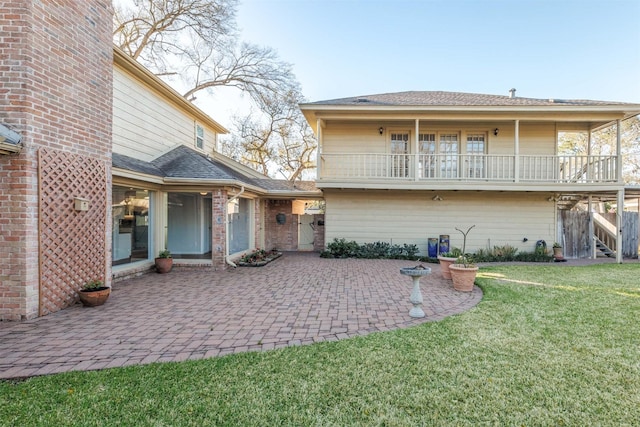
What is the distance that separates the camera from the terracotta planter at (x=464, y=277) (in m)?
6.04

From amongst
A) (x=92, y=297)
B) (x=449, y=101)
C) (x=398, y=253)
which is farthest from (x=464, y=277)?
(x=449, y=101)

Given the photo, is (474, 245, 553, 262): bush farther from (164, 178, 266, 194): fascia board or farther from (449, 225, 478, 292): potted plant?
(164, 178, 266, 194): fascia board

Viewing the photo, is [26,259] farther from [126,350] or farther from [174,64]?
[174,64]

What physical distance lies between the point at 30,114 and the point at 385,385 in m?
5.98

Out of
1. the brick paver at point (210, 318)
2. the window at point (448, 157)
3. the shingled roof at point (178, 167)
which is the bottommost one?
the brick paver at point (210, 318)

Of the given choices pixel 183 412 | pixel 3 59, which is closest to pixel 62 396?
pixel 183 412

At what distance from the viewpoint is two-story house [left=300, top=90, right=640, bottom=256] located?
10.4 metres

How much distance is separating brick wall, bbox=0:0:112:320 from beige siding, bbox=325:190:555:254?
7.93 metres

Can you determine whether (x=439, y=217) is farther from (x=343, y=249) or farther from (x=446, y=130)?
(x=343, y=249)

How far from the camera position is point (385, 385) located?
8.88 ft

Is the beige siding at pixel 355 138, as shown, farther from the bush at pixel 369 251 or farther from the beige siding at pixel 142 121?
the beige siding at pixel 142 121

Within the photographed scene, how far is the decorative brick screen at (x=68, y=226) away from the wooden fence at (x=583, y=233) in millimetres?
14779

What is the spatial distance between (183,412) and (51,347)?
7.78 ft

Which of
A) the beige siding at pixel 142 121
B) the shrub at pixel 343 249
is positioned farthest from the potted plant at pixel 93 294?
the shrub at pixel 343 249
